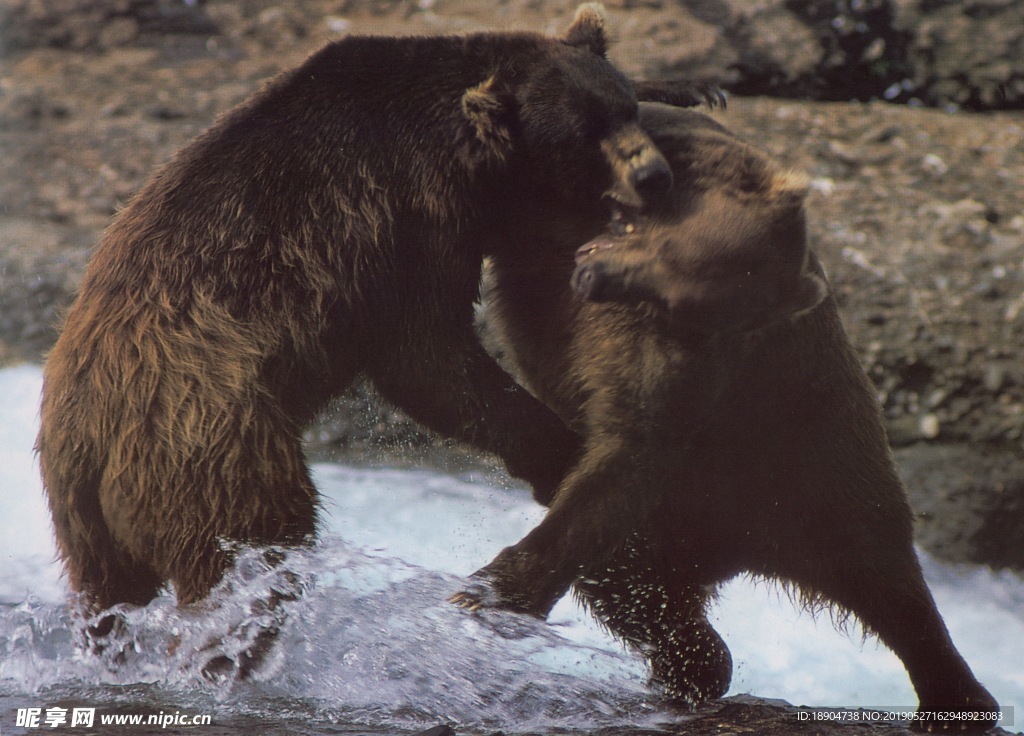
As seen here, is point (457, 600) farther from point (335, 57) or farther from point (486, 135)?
point (335, 57)

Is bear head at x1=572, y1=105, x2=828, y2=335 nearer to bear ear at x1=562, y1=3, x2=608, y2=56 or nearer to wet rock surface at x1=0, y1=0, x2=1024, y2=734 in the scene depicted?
bear ear at x1=562, y1=3, x2=608, y2=56

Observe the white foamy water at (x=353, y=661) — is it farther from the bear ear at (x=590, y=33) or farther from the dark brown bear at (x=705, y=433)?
the bear ear at (x=590, y=33)

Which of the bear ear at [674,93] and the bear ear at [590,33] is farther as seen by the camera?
the bear ear at [674,93]

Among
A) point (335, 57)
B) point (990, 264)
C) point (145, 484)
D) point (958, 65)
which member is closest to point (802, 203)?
point (335, 57)

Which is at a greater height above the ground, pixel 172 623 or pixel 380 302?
pixel 380 302

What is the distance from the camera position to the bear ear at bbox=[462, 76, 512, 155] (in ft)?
8.92

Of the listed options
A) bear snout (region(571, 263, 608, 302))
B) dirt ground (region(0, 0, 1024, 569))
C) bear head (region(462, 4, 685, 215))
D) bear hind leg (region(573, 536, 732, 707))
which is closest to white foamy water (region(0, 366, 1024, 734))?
bear hind leg (region(573, 536, 732, 707))

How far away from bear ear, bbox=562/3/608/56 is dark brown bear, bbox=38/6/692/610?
0.31 ft

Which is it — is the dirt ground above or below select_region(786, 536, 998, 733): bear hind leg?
above

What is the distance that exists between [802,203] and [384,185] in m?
0.96

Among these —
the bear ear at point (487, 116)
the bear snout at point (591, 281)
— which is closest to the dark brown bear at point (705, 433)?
the bear snout at point (591, 281)

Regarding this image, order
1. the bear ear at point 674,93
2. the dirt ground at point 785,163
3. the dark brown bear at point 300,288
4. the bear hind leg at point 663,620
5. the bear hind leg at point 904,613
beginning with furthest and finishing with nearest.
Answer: the dirt ground at point 785,163 → the bear ear at point 674,93 → the bear hind leg at point 663,620 → the bear hind leg at point 904,613 → the dark brown bear at point 300,288

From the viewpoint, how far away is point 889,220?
5.14 metres

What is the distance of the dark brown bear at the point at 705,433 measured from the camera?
2.63m
